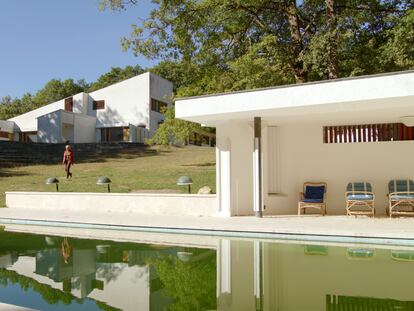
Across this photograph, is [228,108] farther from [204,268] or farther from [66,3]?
[66,3]

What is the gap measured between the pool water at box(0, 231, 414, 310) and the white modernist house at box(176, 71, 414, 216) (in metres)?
3.18

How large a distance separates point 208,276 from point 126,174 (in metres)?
15.8

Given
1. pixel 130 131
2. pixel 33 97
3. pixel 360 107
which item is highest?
pixel 33 97

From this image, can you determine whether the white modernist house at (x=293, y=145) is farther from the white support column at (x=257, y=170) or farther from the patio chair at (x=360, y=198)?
the patio chair at (x=360, y=198)

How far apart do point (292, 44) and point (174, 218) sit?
13437 mm

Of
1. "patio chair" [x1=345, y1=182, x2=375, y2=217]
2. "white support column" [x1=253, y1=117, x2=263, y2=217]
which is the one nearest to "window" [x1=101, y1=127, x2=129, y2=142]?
"white support column" [x1=253, y1=117, x2=263, y2=217]

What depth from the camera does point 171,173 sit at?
2105 cm

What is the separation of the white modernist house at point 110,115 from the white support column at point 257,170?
93.2ft

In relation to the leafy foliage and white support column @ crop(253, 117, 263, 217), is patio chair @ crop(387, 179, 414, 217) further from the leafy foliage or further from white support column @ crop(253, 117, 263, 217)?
the leafy foliage

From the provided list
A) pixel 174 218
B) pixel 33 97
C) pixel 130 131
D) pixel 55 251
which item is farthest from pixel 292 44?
pixel 33 97

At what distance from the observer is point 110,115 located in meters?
40.4

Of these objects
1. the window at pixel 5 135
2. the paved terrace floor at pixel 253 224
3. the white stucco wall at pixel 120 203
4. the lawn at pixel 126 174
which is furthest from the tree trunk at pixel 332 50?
the window at pixel 5 135

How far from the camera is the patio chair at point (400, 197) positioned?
34.6ft

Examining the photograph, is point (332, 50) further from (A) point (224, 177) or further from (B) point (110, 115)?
(B) point (110, 115)
